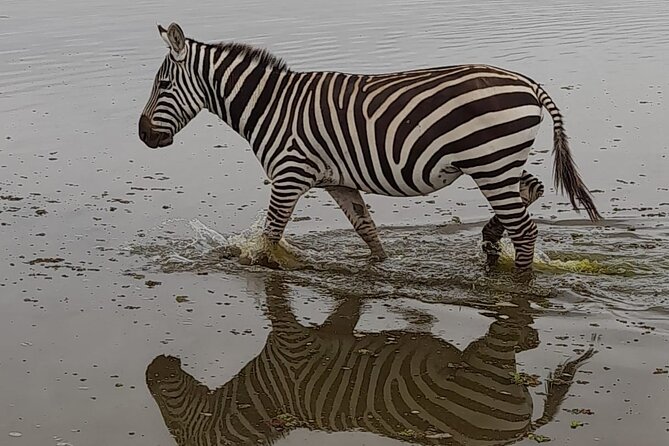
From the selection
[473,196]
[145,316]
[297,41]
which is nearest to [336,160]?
[145,316]

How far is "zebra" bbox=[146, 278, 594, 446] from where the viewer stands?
5.19 metres

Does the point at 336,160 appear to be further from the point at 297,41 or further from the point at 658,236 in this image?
the point at 297,41

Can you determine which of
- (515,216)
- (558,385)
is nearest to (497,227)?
(515,216)

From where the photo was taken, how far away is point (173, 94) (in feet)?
26.9

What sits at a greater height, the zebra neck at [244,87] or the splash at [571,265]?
the zebra neck at [244,87]

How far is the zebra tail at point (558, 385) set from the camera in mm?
5258

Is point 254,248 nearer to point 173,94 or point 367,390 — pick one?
point 173,94

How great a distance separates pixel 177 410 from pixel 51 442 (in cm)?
73

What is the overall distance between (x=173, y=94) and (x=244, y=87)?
659mm

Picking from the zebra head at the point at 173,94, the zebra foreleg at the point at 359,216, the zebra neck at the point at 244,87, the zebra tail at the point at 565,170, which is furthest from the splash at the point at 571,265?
the zebra head at the point at 173,94

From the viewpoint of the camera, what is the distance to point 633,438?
16.4 feet

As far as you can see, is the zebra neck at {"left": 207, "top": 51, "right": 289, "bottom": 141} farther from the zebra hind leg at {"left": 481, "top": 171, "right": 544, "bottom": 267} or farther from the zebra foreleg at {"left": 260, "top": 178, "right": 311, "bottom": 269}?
the zebra hind leg at {"left": 481, "top": 171, "right": 544, "bottom": 267}

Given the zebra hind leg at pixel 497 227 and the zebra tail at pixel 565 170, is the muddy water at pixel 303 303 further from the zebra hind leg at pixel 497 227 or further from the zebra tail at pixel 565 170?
the zebra tail at pixel 565 170

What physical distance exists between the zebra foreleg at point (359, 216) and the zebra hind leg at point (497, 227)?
856 mm
